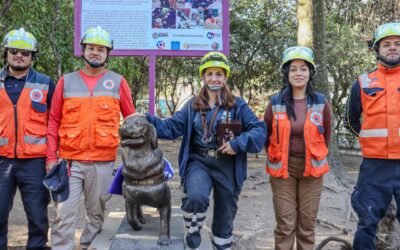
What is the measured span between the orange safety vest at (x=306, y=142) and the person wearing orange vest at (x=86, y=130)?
1.45m

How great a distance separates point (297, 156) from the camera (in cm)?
407

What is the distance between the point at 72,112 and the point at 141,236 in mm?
1265

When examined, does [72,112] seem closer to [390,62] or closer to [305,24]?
[390,62]

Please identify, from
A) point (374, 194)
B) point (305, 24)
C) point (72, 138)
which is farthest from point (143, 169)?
point (305, 24)

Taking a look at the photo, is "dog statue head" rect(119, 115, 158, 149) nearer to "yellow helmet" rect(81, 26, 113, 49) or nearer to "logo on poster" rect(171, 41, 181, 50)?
"yellow helmet" rect(81, 26, 113, 49)

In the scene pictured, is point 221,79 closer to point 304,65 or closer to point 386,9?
point 304,65

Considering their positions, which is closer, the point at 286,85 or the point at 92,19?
Result: the point at 286,85

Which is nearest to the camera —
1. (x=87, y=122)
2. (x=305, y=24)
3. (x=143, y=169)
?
(x=143, y=169)

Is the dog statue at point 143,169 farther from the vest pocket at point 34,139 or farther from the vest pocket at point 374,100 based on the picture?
the vest pocket at point 374,100

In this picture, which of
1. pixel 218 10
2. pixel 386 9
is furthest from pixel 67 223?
pixel 386 9

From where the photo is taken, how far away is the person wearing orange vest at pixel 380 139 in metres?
3.88

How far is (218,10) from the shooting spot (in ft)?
18.1

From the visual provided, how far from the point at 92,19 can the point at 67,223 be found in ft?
8.05

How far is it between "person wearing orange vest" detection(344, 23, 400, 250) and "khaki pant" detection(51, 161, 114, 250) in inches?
89.2
